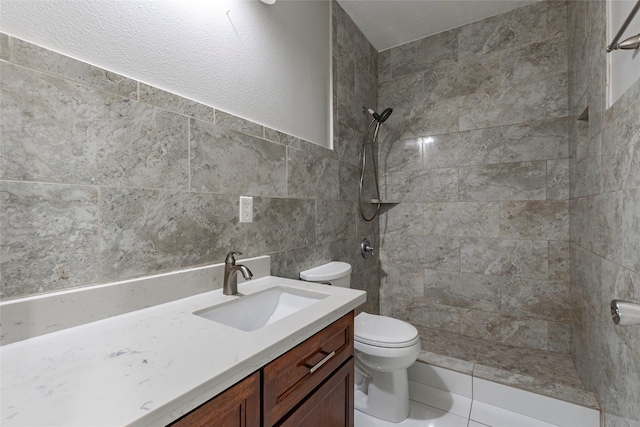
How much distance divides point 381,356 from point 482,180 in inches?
62.7

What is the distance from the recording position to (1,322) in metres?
0.66

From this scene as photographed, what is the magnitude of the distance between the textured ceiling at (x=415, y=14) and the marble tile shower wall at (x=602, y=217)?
0.55 meters

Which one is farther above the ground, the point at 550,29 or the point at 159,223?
the point at 550,29

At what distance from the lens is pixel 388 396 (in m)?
1.62

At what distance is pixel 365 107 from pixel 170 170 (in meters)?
1.87

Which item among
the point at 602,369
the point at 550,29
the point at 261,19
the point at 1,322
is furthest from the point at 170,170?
the point at 550,29

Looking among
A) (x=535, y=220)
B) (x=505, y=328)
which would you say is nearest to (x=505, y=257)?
(x=535, y=220)

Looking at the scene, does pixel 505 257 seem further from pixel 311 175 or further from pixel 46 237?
pixel 46 237

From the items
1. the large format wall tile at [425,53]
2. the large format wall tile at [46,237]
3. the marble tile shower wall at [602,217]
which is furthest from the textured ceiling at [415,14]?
the large format wall tile at [46,237]

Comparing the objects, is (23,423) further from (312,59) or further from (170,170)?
(312,59)

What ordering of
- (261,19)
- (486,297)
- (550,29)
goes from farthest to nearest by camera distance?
(486,297)
(550,29)
(261,19)

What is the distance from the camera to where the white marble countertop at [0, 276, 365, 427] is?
45cm

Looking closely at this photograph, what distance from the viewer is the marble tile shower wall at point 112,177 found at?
71cm

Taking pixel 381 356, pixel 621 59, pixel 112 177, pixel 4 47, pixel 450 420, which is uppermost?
pixel 621 59
